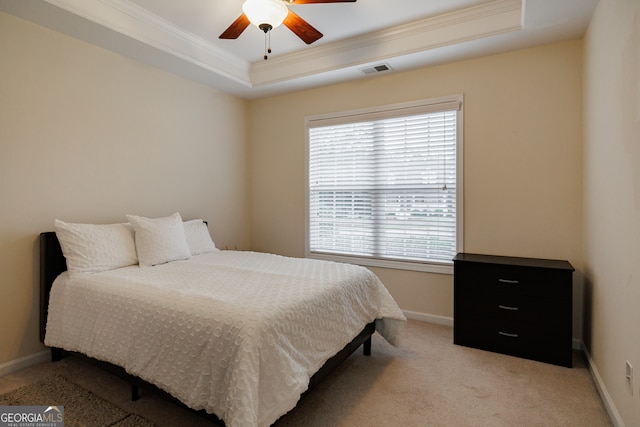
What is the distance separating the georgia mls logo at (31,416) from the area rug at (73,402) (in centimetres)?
4

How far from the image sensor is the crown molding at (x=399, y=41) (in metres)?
2.69

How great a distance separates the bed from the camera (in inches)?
61.1

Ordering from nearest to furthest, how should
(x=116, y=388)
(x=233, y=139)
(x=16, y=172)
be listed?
(x=116, y=388) → (x=16, y=172) → (x=233, y=139)

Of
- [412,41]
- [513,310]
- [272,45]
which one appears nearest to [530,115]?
[412,41]

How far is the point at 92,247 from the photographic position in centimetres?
253

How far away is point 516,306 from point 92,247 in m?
3.24

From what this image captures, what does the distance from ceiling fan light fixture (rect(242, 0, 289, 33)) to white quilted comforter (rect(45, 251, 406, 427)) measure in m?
1.65

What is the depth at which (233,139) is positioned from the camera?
4.34m

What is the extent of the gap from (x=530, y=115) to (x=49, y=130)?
12.9 feet

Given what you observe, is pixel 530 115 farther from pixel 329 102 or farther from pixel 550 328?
pixel 329 102

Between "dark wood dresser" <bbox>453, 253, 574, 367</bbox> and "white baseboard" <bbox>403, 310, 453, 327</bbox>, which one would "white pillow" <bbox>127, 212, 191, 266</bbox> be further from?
"dark wood dresser" <bbox>453, 253, 574, 367</bbox>

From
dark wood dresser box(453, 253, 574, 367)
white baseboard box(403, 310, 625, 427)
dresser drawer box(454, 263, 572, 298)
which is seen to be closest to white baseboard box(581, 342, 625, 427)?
white baseboard box(403, 310, 625, 427)

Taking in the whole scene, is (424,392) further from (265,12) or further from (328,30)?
(328,30)

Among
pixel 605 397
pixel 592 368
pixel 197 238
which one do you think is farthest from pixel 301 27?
pixel 592 368
